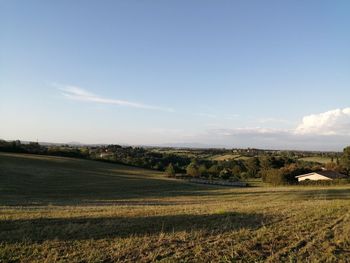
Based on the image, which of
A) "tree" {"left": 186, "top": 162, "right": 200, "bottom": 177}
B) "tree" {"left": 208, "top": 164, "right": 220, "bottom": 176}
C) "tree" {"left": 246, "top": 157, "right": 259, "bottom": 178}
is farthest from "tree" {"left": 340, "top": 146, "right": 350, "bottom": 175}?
"tree" {"left": 186, "top": 162, "right": 200, "bottom": 177}

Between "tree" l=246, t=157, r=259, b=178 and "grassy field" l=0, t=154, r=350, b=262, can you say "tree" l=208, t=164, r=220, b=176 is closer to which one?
"tree" l=246, t=157, r=259, b=178

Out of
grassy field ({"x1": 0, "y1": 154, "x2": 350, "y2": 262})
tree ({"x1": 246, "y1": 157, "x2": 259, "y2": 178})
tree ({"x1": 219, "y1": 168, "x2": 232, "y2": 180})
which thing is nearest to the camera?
grassy field ({"x1": 0, "y1": 154, "x2": 350, "y2": 262})

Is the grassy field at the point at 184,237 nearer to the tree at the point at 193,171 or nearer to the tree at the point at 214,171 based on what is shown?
the tree at the point at 193,171

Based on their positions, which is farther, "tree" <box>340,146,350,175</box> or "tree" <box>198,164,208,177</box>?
"tree" <box>198,164,208,177</box>

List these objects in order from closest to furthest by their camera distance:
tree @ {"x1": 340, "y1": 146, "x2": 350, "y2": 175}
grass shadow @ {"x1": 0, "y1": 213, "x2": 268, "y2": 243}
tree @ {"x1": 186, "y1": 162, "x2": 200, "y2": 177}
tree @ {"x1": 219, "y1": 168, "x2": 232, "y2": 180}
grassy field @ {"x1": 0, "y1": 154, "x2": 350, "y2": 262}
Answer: grassy field @ {"x1": 0, "y1": 154, "x2": 350, "y2": 262} < grass shadow @ {"x1": 0, "y1": 213, "x2": 268, "y2": 243} < tree @ {"x1": 340, "y1": 146, "x2": 350, "y2": 175} < tree @ {"x1": 186, "y1": 162, "x2": 200, "y2": 177} < tree @ {"x1": 219, "y1": 168, "x2": 232, "y2": 180}

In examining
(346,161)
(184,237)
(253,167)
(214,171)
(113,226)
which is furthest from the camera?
(253,167)

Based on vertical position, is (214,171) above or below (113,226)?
below

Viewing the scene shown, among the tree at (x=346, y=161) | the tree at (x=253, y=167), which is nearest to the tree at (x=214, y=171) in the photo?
the tree at (x=253, y=167)

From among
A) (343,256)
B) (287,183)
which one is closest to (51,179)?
(287,183)

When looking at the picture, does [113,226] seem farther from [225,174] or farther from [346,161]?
[225,174]

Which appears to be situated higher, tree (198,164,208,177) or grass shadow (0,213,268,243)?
grass shadow (0,213,268,243)

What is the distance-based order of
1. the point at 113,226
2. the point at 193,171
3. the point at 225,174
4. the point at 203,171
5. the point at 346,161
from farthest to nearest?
the point at 203,171
the point at 225,174
the point at 193,171
the point at 346,161
the point at 113,226

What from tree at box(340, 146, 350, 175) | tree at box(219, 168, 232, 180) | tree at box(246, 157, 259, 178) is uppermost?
tree at box(340, 146, 350, 175)

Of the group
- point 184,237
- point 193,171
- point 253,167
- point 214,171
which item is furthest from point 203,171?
point 184,237
